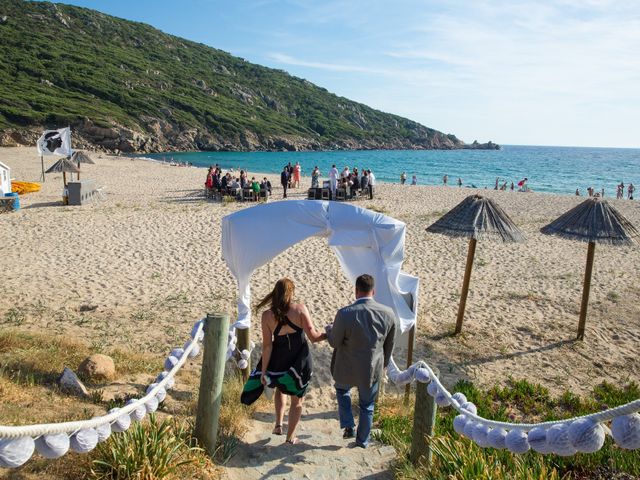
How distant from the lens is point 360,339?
155 inches

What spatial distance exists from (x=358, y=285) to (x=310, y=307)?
4.90 m

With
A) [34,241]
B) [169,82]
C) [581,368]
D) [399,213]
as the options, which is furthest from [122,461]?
[169,82]

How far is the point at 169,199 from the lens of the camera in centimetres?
2019

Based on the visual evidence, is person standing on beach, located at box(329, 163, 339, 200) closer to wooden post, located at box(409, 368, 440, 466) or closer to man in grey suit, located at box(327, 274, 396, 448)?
man in grey suit, located at box(327, 274, 396, 448)

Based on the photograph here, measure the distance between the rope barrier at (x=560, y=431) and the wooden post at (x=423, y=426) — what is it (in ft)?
0.80

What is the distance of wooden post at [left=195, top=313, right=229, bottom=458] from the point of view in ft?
12.7

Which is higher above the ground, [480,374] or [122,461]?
[122,461]

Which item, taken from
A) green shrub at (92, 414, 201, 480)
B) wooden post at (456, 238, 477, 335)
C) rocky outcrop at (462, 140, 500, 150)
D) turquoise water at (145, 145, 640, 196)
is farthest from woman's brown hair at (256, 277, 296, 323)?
rocky outcrop at (462, 140, 500, 150)

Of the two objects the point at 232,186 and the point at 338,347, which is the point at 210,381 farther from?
the point at 232,186

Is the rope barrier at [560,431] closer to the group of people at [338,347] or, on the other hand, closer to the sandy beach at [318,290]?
the group of people at [338,347]

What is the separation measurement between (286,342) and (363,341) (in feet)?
2.21

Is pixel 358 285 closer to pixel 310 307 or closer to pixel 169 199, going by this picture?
pixel 310 307

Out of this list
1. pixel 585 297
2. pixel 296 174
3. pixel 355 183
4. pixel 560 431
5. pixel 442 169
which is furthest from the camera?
pixel 442 169

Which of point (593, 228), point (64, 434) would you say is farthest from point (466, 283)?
point (64, 434)
